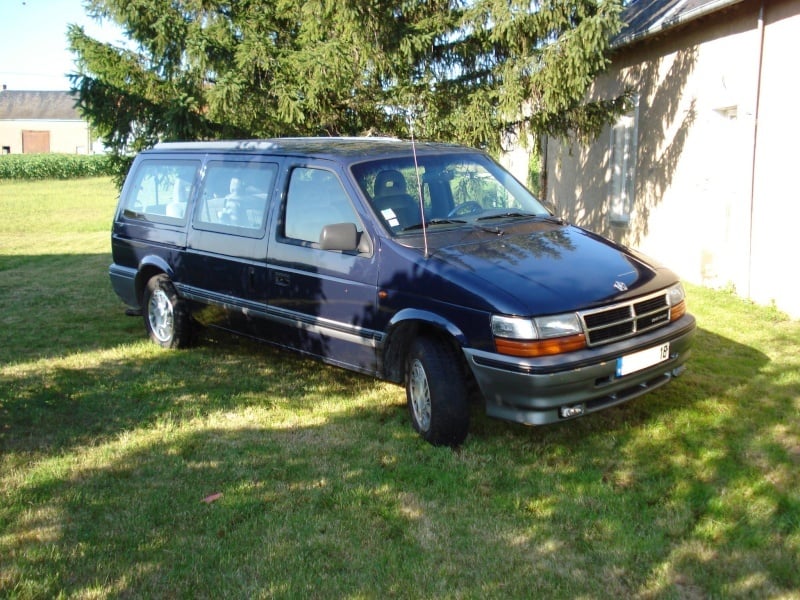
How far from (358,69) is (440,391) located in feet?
22.6

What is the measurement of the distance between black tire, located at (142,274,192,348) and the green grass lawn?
13.2 inches

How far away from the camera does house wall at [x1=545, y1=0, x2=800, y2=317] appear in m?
8.69

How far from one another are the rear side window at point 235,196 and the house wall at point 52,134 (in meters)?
81.1

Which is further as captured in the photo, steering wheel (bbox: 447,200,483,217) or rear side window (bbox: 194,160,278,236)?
rear side window (bbox: 194,160,278,236)

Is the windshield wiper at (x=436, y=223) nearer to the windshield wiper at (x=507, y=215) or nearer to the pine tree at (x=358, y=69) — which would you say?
the windshield wiper at (x=507, y=215)

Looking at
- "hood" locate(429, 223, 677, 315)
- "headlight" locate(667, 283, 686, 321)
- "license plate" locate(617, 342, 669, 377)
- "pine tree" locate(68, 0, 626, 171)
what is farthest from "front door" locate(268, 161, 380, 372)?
"pine tree" locate(68, 0, 626, 171)

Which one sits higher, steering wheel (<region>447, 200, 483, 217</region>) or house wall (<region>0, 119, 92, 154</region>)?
house wall (<region>0, 119, 92, 154</region>)

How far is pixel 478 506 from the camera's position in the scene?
4301 mm

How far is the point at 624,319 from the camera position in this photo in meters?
4.88

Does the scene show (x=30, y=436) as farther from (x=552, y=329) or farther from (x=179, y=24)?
(x=179, y=24)

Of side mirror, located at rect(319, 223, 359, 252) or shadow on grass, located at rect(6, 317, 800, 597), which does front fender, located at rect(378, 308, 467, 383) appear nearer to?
shadow on grass, located at rect(6, 317, 800, 597)

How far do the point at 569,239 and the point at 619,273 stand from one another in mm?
604

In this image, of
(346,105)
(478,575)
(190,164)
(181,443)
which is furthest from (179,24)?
(478,575)

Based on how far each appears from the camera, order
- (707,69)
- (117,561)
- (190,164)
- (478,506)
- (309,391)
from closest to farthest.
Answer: (117,561), (478,506), (309,391), (190,164), (707,69)
